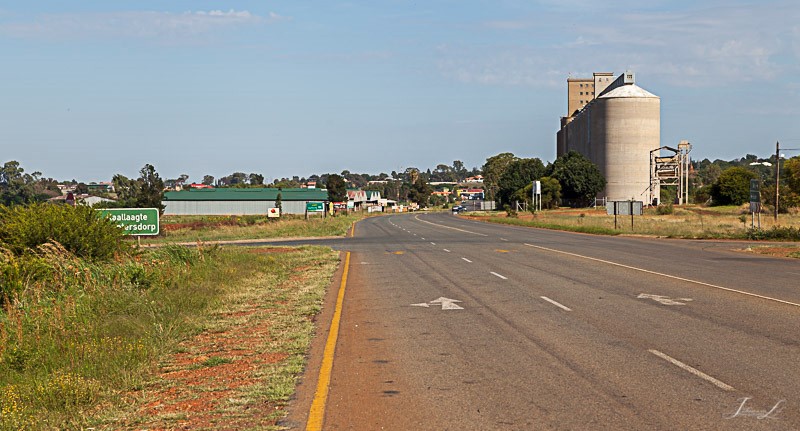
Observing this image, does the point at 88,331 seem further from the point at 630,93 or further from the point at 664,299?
the point at 630,93

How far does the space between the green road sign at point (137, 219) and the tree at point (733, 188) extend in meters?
102

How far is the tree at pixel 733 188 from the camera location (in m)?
114

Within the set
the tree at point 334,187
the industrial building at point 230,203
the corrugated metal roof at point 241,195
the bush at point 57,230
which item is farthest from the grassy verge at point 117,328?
the tree at point 334,187

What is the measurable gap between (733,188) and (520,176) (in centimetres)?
4532

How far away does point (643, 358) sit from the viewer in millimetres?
10164

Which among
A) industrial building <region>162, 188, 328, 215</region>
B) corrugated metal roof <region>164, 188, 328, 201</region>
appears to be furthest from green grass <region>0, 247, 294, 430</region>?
corrugated metal roof <region>164, 188, 328, 201</region>

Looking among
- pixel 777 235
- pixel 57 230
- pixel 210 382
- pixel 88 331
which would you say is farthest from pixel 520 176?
pixel 210 382

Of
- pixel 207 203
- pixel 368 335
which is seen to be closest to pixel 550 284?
pixel 368 335

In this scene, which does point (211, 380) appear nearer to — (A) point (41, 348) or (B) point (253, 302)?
(A) point (41, 348)

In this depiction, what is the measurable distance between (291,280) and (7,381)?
13.2 metres

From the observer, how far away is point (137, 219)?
2808 centimetres

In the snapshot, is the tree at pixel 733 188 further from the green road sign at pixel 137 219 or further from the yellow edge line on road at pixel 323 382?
the yellow edge line on road at pixel 323 382

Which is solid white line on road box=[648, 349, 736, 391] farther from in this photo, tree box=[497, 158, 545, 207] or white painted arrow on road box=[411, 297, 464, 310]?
tree box=[497, 158, 545, 207]

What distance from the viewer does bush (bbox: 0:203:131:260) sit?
20531mm
